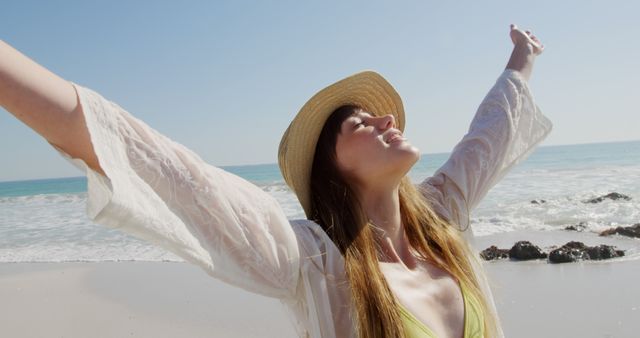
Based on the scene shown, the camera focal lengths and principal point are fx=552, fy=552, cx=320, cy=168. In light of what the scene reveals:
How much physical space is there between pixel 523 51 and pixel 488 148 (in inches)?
25.0

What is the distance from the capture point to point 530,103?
2.76 meters

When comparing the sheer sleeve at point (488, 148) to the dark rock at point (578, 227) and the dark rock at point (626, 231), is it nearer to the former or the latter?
the dark rock at point (626, 231)

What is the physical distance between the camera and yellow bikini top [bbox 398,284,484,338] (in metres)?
1.81

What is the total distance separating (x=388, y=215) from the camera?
7.61 ft

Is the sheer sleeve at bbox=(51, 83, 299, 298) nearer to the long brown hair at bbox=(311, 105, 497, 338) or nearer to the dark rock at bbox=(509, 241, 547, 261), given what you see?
the long brown hair at bbox=(311, 105, 497, 338)

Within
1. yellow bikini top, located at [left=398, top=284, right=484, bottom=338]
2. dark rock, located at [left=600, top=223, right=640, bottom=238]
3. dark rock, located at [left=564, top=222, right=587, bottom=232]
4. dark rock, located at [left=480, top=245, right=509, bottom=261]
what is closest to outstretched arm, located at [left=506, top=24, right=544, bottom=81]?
yellow bikini top, located at [left=398, top=284, right=484, bottom=338]

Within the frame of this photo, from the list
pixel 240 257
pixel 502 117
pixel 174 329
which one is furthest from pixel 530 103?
pixel 174 329

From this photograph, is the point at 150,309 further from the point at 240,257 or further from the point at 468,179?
the point at 240,257

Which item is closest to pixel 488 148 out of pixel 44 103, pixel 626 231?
pixel 44 103

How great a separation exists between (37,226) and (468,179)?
56.9ft

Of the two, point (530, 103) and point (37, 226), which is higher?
point (530, 103)

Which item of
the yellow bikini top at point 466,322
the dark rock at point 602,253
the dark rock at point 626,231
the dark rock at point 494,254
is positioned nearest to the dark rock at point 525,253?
the dark rock at point 494,254

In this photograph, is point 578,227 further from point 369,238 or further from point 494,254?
point 369,238

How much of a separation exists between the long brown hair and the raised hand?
1023 mm
